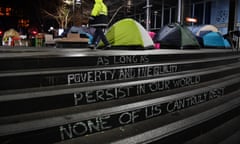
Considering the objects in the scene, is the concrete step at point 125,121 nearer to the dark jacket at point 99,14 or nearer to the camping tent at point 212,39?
the dark jacket at point 99,14

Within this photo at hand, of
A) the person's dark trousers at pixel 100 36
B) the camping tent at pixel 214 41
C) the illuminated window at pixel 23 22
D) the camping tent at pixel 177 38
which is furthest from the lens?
the illuminated window at pixel 23 22

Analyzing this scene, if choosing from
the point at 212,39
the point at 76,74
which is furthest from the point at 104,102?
the point at 212,39

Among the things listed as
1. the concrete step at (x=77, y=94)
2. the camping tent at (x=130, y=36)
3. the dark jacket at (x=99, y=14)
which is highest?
the dark jacket at (x=99, y=14)

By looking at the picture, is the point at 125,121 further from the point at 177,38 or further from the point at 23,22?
the point at 23,22

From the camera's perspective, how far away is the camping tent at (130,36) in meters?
5.18

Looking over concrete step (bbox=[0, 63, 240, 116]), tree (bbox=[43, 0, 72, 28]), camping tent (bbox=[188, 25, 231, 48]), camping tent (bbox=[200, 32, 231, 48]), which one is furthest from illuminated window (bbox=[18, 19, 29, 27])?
concrete step (bbox=[0, 63, 240, 116])

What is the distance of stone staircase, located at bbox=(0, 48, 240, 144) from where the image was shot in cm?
187

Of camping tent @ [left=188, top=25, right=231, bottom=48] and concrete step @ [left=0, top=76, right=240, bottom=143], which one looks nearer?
concrete step @ [left=0, top=76, right=240, bottom=143]

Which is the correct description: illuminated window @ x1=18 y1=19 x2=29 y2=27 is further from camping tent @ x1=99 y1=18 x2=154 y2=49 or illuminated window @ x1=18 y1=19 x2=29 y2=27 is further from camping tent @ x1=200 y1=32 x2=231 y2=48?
camping tent @ x1=99 y1=18 x2=154 y2=49

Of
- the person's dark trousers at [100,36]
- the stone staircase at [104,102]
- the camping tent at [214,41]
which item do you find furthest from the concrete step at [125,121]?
the camping tent at [214,41]

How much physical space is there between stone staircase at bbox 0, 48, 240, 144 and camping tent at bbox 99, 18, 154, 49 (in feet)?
5.75

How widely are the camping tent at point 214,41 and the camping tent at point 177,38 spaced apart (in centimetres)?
225

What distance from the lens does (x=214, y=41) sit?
8.51 meters

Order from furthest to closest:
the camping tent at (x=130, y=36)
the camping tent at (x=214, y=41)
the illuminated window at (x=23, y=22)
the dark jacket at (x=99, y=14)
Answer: the illuminated window at (x=23, y=22), the camping tent at (x=214, y=41), the dark jacket at (x=99, y=14), the camping tent at (x=130, y=36)
